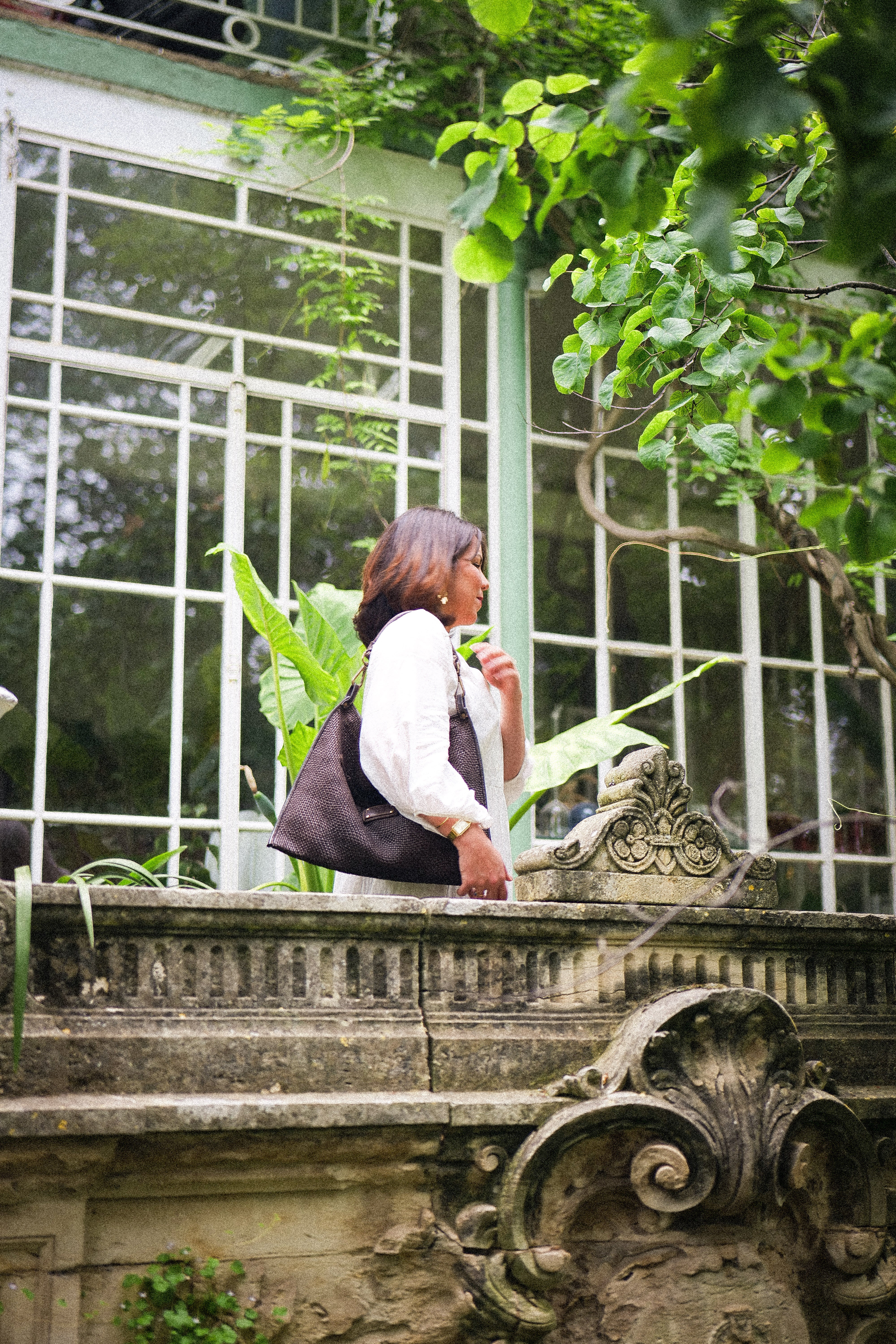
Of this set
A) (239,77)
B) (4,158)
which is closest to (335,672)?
(4,158)

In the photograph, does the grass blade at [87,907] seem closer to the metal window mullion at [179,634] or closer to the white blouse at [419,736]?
the white blouse at [419,736]

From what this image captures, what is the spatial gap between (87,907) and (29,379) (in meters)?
3.41

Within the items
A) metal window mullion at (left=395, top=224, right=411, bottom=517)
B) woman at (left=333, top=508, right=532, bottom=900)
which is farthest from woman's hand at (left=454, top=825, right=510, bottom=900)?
metal window mullion at (left=395, top=224, right=411, bottom=517)

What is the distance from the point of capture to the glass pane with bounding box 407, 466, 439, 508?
236 inches

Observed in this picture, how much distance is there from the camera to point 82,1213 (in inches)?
A: 99.3

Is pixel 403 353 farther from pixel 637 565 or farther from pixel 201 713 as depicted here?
pixel 201 713

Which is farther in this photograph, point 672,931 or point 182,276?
point 182,276

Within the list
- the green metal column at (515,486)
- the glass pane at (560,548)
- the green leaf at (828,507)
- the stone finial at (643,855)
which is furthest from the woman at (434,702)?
the glass pane at (560,548)

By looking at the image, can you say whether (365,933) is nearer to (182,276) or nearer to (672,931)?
(672,931)

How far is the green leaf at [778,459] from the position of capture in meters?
1.85

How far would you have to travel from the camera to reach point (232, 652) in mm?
5422

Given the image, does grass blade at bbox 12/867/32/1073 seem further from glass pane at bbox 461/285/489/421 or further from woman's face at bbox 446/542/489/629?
glass pane at bbox 461/285/489/421

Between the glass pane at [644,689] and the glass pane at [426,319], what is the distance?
171 centimetres

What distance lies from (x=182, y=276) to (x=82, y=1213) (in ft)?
14.1
